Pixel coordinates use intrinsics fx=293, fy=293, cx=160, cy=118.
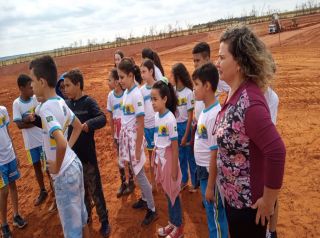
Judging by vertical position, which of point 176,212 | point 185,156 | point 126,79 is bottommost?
point 176,212

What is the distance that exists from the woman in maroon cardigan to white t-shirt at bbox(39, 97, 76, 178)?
1.44 metres

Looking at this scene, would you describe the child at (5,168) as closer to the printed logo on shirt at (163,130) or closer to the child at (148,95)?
the child at (148,95)

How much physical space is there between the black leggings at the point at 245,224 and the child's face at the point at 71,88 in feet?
7.75

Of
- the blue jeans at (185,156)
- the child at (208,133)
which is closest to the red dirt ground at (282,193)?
the blue jeans at (185,156)

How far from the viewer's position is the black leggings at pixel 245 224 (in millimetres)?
2041

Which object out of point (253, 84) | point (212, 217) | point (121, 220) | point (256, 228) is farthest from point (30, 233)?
point (253, 84)

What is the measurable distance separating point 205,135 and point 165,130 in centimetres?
68

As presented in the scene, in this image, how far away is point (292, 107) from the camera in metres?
9.05

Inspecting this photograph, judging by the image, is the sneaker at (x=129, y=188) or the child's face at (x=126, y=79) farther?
the sneaker at (x=129, y=188)

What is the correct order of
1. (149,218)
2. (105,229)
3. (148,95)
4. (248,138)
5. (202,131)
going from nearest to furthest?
1. (248,138)
2. (202,131)
3. (105,229)
4. (149,218)
5. (148,95)

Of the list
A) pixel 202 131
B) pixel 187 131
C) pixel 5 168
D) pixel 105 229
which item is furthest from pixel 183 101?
pixel 5 168

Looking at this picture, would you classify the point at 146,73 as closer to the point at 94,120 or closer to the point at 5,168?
the point at 94,120

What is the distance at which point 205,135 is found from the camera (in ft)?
9.52

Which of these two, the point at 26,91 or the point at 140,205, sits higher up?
the point at 26,91
